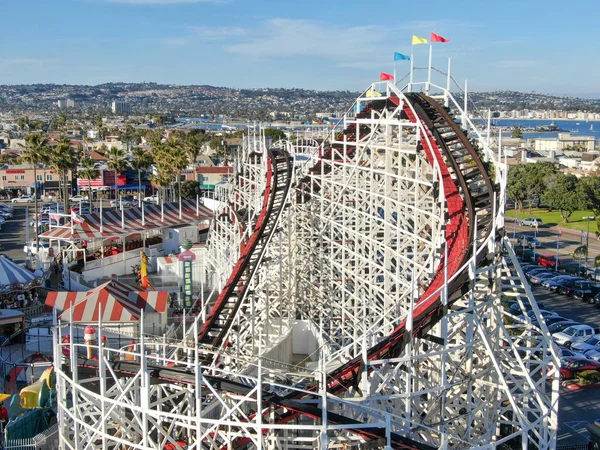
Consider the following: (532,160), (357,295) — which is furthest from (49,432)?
(532,160)

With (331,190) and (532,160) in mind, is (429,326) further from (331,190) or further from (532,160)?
(532,160)

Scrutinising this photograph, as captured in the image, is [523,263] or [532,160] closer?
[523,263]

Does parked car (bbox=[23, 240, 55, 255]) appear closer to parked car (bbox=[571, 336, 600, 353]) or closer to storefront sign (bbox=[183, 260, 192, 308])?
storefront sign (bbox=[183, 260, 192, 308])

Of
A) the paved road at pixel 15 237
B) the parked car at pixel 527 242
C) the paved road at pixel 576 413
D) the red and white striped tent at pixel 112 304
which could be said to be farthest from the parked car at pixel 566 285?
the paved road at pixel 15 237

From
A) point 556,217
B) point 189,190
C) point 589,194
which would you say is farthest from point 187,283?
point 556,217

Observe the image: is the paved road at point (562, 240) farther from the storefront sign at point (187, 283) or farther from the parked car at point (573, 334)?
the storefront sign at point (187, 283)

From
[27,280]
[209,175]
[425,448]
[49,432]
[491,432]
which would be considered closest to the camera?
[425,448]

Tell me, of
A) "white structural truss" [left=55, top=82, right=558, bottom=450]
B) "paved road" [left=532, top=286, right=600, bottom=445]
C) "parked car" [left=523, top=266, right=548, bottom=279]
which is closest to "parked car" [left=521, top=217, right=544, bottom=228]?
"parked car" [left=523, top=266, right=548, bottom=279]
